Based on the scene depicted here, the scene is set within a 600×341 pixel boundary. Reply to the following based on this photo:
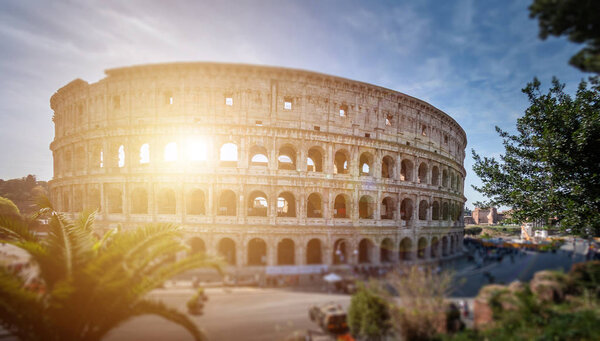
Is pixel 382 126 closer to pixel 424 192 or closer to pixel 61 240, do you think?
pixel 424 192

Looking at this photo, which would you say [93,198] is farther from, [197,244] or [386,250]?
[386,250]

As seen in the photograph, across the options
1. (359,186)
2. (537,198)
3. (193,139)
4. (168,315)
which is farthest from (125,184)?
(537,198)

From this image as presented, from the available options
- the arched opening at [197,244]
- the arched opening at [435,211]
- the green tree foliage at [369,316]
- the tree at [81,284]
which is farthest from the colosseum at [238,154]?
the tree at [81,284]

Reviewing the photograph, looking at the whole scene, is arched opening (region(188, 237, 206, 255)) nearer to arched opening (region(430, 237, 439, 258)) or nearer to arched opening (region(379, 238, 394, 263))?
arched opening (region(379, 238, 394, 263))

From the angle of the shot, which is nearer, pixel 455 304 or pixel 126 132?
pixel 455 304

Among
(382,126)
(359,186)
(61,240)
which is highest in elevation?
(382,126)
